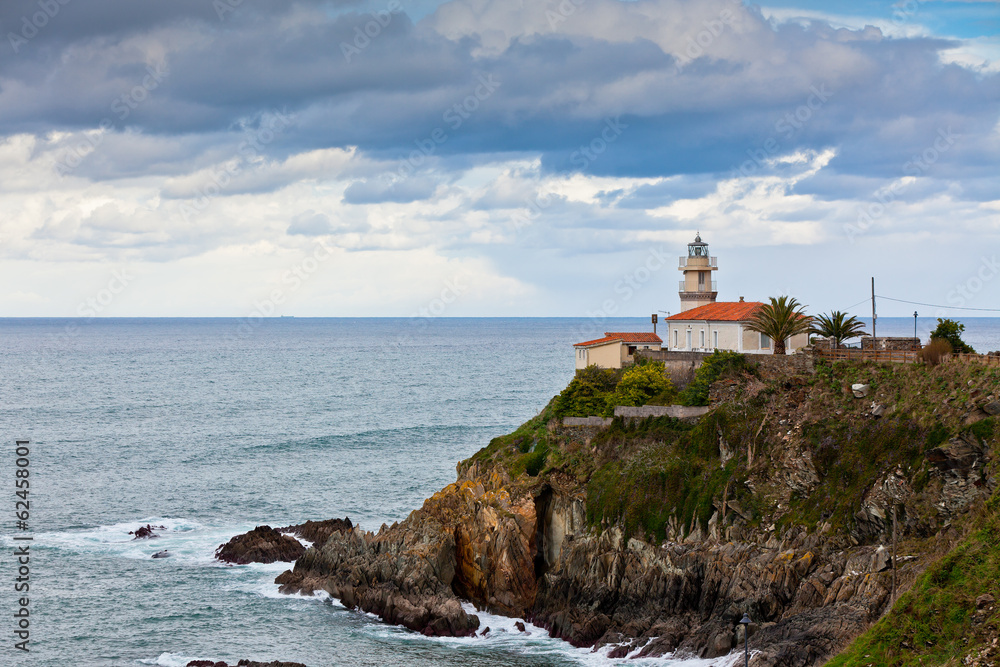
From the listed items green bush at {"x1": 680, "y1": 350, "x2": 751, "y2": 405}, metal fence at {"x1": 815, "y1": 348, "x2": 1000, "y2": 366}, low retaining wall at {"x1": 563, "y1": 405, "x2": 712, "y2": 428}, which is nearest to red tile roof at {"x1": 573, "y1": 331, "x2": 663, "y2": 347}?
low retaining wall at {"x1": 563, "y1": 405, "x2": 712, "y2": 428}

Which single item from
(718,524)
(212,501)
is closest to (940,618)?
(718,524)

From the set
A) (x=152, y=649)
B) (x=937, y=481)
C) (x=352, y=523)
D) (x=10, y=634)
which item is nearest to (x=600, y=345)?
(x=352, y=523)

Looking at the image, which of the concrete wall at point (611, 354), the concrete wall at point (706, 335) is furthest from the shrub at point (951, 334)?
the concrete wall at point (611, 354)

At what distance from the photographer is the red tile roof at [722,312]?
57.4 metres

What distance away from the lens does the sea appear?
39594 mm

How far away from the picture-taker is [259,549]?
51562mm

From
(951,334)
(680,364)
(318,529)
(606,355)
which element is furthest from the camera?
(606,355)

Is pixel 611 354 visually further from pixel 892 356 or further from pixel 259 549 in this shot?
pixel 259 549

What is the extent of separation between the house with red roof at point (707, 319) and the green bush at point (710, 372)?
6318 mm

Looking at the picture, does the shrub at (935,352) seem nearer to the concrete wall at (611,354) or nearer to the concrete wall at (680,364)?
the concrete wall at (680,364)

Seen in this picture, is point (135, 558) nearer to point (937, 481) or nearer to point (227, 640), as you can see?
point (227, 640)

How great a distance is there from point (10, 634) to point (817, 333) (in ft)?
140

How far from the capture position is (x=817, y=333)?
175 feet

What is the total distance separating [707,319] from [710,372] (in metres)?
10.6
